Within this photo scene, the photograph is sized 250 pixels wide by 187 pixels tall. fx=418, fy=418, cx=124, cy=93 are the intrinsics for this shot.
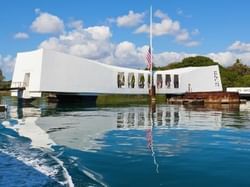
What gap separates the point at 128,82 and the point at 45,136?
45.0 m

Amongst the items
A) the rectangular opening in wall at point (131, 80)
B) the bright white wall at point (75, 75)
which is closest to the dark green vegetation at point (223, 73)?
the rectangular opening in wall at point (131, 80)

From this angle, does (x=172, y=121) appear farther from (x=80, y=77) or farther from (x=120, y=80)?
(x=120, y=80)

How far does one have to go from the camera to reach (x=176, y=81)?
64.2 m

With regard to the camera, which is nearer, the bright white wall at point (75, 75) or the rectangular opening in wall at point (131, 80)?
the bright white wall at point (75, 75)

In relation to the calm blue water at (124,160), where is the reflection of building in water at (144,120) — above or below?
above

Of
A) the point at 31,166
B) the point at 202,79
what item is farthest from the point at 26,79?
the point at 31,166

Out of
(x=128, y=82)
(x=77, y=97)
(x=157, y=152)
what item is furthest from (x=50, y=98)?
(x=157, y=152)

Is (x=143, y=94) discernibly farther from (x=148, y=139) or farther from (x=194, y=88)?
(x=148, y=139)

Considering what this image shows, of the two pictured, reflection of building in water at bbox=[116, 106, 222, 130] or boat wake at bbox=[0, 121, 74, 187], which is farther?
reflection of building in water at bbox=[116, 106, 222, 130]

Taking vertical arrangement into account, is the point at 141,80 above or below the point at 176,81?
below

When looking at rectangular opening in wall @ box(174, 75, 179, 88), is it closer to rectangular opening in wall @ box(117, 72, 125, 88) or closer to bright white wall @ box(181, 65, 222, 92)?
bright white wall @ box(181, 65, 222, 92)

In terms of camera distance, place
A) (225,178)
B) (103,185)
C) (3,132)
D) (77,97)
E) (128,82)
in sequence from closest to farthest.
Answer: (103,185) → (225,178) → (3,132) → (77,97) → (128,82)

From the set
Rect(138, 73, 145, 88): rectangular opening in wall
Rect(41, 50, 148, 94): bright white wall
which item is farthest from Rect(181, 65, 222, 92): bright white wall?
Rect(41, 50, 148, 94): bright white wall

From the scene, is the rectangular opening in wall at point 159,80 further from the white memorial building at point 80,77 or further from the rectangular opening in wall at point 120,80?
the rectangular opening in wall at point 120,80
